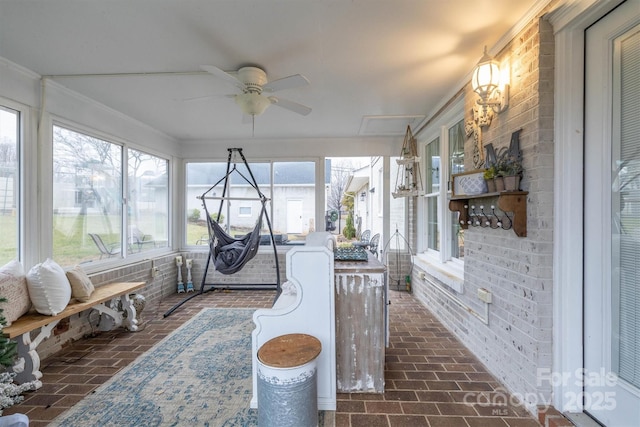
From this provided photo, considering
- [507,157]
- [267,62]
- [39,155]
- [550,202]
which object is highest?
[267,62]

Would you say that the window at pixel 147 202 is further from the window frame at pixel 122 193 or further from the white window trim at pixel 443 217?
the white window trim at pixel 443 217

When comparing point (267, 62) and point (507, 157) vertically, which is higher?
point (267, 62)

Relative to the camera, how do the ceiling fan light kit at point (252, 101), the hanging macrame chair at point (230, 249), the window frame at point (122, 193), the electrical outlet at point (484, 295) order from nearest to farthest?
the electrical outlet at point (484, 295) < the ceiling fan light kit at point (252, 101) < the window frame at point (122, 193) < the hanging macrame chair at point (230, 249)

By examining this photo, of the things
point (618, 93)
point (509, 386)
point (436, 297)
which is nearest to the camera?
point (618, 93)

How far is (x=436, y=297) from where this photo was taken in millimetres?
3342

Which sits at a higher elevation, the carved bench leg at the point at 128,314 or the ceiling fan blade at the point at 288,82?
the ceiling fan blade at the point at 288,82

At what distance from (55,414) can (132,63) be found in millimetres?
2577

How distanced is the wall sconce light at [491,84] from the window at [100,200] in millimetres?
3854

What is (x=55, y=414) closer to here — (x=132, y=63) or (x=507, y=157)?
(x=132, y=63)

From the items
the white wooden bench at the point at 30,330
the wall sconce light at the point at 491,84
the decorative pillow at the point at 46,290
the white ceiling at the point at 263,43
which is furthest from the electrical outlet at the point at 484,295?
the decorative pillow at the point at 46,290

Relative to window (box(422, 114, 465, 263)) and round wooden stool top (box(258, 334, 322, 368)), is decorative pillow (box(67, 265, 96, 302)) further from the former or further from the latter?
window (box(422, 114, 465, 263))

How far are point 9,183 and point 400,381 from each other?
3.57 metres

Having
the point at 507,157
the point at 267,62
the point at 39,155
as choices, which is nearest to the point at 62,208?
the point at 39,155

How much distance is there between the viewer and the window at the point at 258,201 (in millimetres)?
4875
